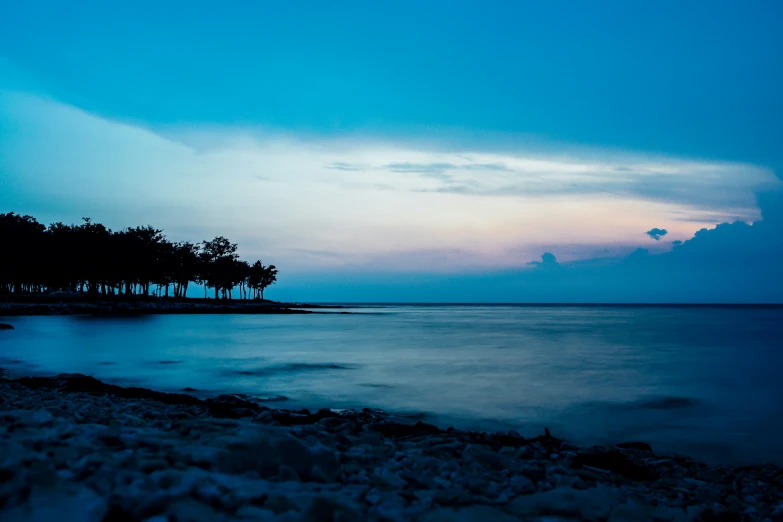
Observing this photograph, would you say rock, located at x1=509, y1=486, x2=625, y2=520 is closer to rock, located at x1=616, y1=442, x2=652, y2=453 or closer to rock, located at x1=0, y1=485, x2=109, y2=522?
rock, located at x1=0, y1=485, x2=109, y2=522

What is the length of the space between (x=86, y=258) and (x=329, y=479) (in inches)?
3321

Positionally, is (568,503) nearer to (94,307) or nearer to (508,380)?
(508,380)

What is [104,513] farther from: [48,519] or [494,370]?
[494,370]

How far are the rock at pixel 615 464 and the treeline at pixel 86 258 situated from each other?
81.3 m

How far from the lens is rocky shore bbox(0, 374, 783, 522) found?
10.2ft

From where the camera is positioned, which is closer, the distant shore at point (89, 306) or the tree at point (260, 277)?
the distant shore at point (89, 306)

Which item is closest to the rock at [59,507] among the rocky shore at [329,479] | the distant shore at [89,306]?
the rocky shore at [329,479]

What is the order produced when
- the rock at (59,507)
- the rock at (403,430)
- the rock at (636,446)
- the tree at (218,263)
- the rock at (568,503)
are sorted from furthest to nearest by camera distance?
the tree at (218,263) → the rock at (636,446) → the rock at (403,430) → the rock at (568,503) → the rock at (59,507)

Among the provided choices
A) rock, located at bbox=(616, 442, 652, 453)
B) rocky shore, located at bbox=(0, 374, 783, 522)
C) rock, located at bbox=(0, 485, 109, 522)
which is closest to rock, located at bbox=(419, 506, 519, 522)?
rocky shore, located at bbox=(0, 374, 783, 522)

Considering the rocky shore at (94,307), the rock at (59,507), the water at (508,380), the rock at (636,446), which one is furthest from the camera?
the rocky shore at (94,307)

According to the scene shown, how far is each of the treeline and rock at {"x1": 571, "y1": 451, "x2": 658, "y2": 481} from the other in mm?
81347

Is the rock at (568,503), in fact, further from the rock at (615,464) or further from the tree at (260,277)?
the tree at (260,277)

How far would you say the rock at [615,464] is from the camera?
5879mm

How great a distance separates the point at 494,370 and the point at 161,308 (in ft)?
251
